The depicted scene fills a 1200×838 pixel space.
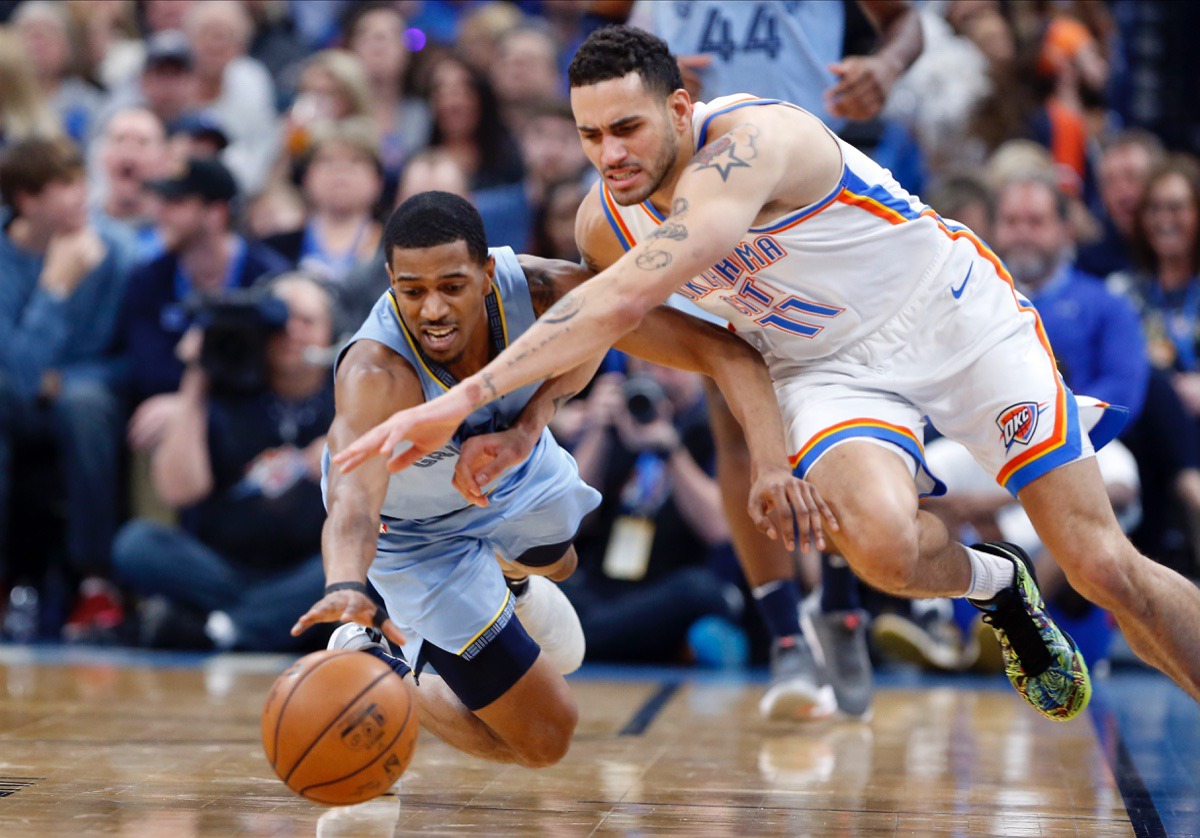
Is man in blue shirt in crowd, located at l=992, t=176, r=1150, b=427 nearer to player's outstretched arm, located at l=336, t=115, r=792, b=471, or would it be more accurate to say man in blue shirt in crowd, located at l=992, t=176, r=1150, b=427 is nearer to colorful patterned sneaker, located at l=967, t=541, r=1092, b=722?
colorful patterned sneaker, located at l=967, t=541, r=1092, b=722

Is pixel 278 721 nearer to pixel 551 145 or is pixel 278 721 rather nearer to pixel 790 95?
pixel 790 95

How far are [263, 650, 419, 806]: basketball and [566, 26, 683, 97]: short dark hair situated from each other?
5.12ft

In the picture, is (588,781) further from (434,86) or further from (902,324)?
(434,86)

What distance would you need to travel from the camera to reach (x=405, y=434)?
10.7ft

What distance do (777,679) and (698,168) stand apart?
2276mm

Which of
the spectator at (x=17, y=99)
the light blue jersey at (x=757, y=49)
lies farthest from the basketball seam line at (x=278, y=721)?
the spectator at (x=17, y=99)

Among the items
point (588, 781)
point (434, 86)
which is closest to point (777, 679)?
point (588, 781)

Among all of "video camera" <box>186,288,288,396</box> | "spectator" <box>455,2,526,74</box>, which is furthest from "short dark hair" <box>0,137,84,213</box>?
"spectator" <box>455,2,526,74</box>

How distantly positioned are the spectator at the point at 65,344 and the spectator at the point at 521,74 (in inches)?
99.9

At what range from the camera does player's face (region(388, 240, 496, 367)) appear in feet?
12.5

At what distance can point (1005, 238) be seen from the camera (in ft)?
24.0

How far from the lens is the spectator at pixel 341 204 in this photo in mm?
8203

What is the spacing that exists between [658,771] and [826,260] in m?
1.58

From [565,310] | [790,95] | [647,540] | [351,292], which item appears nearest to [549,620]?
[565,310]
